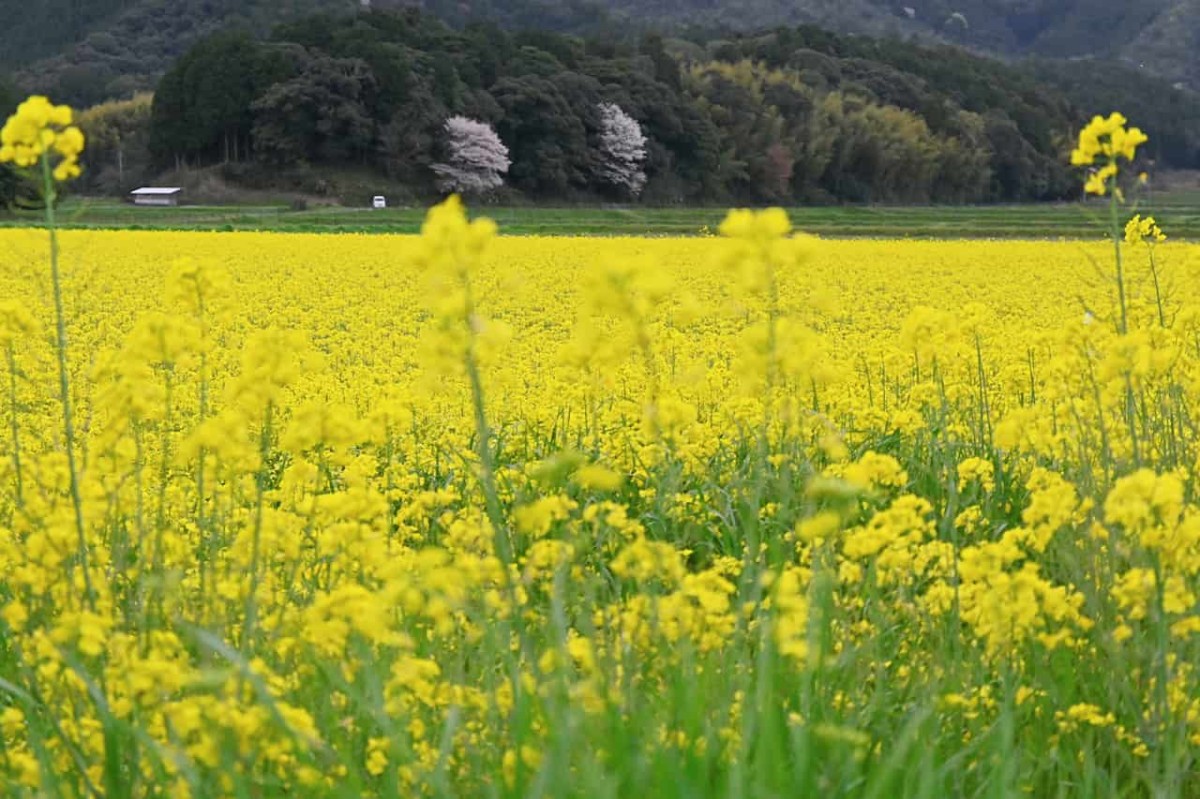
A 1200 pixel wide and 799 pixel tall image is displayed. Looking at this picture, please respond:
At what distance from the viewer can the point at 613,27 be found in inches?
4788

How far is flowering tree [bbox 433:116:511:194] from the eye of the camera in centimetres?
5675

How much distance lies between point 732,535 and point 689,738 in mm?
2674

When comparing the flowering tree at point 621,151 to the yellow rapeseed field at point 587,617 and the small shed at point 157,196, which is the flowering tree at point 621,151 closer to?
the small shed at point 157,196

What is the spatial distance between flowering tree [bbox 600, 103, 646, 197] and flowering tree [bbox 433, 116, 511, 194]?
470 cm

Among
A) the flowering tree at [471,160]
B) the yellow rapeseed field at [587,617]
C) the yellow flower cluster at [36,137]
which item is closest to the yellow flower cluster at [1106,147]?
the yellow rapeseed field at [587,617]

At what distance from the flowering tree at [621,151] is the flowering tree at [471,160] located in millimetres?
4697

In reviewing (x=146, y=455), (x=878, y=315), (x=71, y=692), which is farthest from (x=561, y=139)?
(x=71, y=692)

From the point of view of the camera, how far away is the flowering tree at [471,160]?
2234 inches

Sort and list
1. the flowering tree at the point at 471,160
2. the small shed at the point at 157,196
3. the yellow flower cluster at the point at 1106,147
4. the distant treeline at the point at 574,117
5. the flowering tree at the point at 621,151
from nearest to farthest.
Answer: the yellow flower cluster at the point at 1106,147, the small shed at the point at 157,196, the flowering tree at the point at 471,160, the distant treeline at the point at 574,117, the flowering tree at the point at 621,151

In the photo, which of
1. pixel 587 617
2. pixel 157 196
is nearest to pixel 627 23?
pixel 157 196

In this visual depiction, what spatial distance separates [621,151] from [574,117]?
2.42 meters

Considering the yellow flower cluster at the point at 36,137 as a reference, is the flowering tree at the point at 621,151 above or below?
above

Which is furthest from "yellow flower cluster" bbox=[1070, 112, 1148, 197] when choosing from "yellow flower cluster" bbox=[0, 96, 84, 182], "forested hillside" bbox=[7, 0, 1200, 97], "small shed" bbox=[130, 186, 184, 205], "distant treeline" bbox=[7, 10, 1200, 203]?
"forested hillside" bbox=[7, 0, 1200, 97]

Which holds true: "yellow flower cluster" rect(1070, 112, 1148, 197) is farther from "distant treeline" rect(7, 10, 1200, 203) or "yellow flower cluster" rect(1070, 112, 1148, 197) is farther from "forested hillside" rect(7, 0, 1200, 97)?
"forested hillside" rect(7, 0, 1200, 97)
